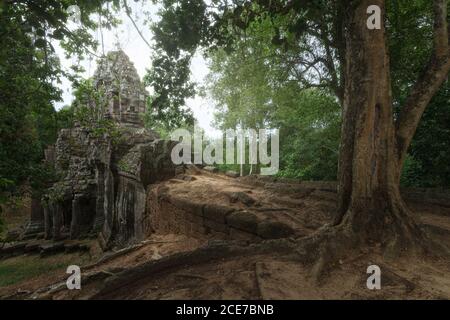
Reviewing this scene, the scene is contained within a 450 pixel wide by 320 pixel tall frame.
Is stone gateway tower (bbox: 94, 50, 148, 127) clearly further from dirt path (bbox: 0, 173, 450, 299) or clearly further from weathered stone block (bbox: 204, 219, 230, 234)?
dirt path (bbox: 0, 173, 450, 299)

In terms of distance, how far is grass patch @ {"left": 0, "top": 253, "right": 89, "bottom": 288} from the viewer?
391 inches

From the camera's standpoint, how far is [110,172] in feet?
34.8

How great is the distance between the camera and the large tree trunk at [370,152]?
135 inches

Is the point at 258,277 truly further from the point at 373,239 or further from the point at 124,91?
the point at 124,91

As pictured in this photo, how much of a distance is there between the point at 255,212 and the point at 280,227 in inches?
28.6

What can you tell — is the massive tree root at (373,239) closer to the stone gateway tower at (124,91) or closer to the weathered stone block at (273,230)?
the weathered stone block at (273,230)

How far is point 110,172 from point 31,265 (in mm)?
4806

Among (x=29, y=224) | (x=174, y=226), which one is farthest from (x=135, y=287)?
(x=29, y=224)

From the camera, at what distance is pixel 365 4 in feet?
12.0

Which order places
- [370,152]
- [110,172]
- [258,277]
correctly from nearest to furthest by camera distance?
[258,277]
[370,152]
[110,172]

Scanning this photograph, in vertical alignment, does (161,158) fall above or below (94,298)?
above

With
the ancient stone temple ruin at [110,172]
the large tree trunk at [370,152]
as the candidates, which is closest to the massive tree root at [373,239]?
the large tree trunk at [370,152]

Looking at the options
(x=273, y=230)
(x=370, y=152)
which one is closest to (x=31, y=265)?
(x=273, y=230)
